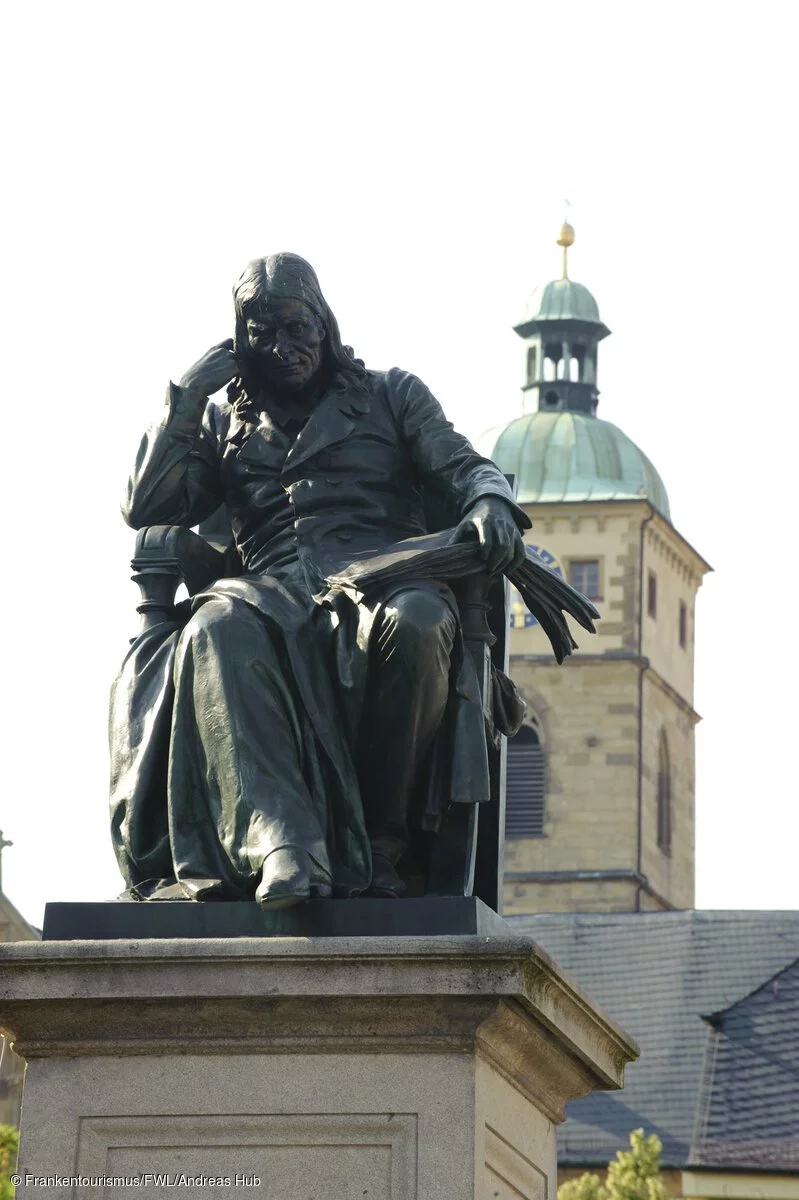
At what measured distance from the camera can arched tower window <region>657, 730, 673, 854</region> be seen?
7812cm

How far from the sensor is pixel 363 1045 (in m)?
7.11

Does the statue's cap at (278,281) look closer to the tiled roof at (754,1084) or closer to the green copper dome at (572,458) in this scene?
the tiled roof at (754,1084)

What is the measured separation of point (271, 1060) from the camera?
715 cm

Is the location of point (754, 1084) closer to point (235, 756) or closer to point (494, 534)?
point (494, 534)

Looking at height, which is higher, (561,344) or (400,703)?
(561,344)

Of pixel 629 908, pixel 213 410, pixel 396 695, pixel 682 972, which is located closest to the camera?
pixel 396 695

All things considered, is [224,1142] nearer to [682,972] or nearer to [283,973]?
[283,973]

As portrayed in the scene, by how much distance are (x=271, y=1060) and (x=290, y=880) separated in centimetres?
40

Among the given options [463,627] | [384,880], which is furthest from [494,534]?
[384,880]

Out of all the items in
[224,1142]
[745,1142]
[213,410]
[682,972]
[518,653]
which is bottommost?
[224,1142]

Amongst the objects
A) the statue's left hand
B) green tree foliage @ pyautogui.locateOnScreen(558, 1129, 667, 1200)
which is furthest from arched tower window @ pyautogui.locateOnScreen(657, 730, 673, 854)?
the statue's left hand

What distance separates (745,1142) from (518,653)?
85.7 feet

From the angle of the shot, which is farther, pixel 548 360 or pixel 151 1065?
pixel 548 360

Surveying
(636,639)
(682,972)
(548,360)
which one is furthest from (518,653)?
(682,972)
